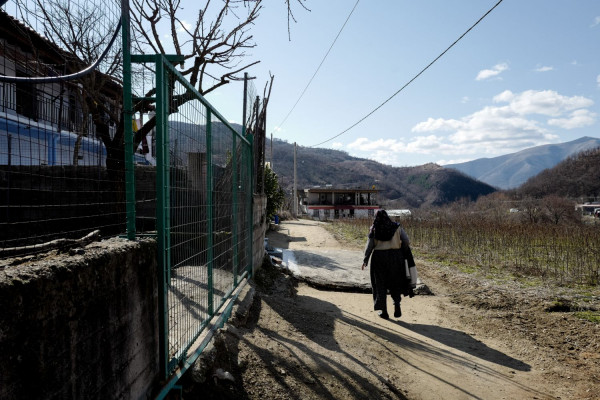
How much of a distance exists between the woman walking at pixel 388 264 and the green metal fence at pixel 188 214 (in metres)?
2.51

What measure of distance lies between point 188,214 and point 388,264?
3.91 metres

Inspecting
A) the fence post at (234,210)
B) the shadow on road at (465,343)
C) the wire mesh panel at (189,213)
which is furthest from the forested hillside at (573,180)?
the wire mesh panel at (189,213)

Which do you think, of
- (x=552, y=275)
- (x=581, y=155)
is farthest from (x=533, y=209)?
(x=581, y=155)

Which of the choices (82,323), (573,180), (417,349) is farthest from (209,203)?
(573,180)

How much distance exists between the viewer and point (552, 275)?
8.43 m

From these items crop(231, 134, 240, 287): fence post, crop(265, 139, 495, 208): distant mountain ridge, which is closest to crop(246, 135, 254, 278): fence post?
crop(231, 134, 240, 287): fence post

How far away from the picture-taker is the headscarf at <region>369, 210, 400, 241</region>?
20.1 feet

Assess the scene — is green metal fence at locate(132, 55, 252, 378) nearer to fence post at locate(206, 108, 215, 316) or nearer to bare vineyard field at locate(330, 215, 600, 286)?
fence post at locate(206, 108, 215, 316)

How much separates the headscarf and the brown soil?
1188mm

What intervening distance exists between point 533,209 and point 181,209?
2380 cm

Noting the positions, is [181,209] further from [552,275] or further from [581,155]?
[581,155]

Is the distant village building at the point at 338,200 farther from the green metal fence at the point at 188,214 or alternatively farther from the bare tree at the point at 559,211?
the green metal fence at the point at 188,214

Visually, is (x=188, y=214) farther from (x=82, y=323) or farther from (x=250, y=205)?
(x=250, y=205)

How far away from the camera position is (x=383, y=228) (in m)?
6.15
